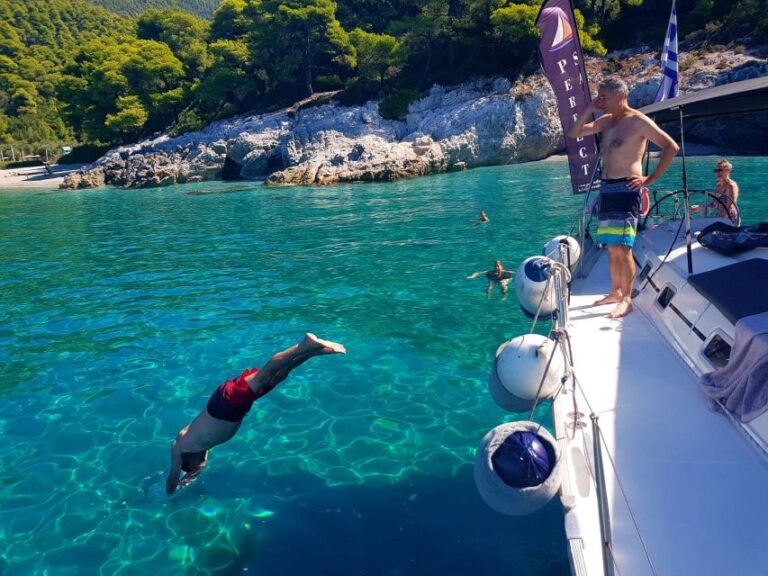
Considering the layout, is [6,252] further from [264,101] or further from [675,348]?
[264,101]

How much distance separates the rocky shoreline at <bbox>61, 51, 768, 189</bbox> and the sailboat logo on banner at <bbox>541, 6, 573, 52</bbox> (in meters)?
29.0

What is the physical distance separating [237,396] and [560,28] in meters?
8.18

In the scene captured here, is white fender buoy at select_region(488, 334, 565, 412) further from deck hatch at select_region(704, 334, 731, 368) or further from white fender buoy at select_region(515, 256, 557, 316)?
white fender buoy at select_region(515, 256, 557, 316)

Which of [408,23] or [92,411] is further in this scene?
[408,23]

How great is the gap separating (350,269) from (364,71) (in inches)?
1720

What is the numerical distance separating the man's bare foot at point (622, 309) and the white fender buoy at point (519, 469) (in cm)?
285

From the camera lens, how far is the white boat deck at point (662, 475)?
8.69ft

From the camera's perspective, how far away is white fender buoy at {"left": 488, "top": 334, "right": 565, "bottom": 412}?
4066 millimetres

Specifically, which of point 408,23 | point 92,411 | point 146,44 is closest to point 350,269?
point 92,411

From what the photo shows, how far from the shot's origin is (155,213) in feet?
90.3

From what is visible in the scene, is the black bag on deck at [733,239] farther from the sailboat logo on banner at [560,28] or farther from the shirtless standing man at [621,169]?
the sailboat logo on banner at [560,28]

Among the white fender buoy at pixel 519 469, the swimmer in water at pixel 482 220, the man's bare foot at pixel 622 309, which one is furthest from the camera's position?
the swimmer in water at pixel 482 220

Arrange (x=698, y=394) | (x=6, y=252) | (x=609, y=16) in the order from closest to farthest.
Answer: (x=698, y=394) → (x=6, y=252) → (x=609, y=16)

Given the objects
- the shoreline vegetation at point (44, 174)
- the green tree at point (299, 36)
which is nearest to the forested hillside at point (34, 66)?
the shoreline vegetation at point (44, 174)
